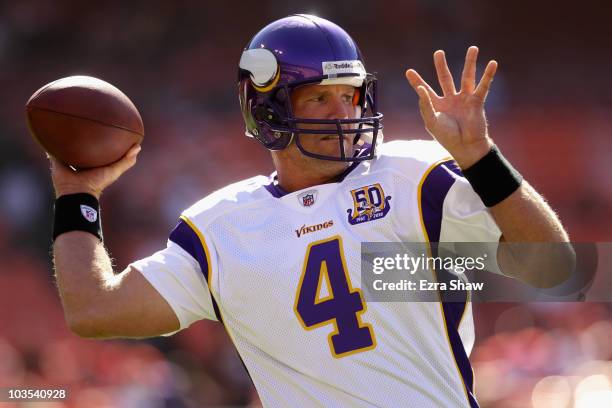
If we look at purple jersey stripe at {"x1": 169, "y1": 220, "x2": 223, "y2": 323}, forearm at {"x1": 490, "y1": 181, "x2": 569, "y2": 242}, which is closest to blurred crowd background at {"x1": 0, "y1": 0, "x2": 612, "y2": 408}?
purple jersey stripe at {"x1": 169, "y1": 220, "x2": 223, "y2": 323}

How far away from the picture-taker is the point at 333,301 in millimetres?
2424

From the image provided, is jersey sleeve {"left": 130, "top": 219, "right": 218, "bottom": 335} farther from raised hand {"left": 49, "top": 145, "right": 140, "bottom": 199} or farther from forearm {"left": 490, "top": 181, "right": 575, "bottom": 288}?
forearm {"left": 490, "top": 181, "right": 575, "bottom": 288}

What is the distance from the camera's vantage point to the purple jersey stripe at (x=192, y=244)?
2557 millimetres

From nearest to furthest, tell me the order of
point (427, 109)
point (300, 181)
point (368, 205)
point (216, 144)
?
point (427, 109) < point (368, 205) < point (300, 181) < point (216, 144)

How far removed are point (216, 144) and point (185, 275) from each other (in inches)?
237

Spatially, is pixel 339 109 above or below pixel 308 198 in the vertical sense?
above

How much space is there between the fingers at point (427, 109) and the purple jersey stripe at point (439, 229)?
144mm

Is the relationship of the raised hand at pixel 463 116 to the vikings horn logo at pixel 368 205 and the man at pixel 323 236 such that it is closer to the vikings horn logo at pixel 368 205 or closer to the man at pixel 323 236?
the man at pixel 323 236

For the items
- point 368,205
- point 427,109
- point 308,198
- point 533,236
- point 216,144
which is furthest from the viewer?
point 216,144

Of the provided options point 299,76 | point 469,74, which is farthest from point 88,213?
point 469,74

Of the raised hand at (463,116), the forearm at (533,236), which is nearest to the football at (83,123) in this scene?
the raised hand at (463,116)

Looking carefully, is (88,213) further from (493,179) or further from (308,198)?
(493,179)

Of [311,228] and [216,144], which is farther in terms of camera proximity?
[216,144]

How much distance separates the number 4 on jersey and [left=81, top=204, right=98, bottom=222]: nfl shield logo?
0.62 m
